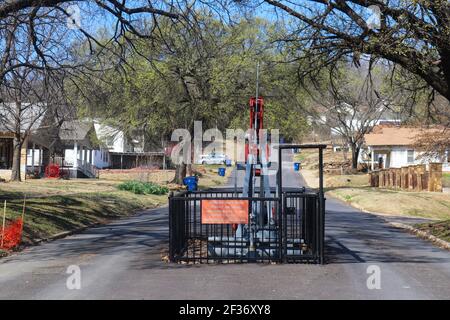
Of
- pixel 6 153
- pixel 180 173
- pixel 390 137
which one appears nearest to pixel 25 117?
pixel 180 173

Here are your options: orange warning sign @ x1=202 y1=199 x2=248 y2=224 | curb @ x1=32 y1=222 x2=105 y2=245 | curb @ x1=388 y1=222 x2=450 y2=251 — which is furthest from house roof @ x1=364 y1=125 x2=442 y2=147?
orange warning sign @ x1=202 y1=199 x2=248 y2=224

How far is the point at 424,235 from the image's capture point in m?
17.0

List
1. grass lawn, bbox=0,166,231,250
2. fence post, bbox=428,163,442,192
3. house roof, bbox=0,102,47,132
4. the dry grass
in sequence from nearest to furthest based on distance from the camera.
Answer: grass lawn, bbox=0,166,231,250 → the dry grass → house roof, bbox=0,102,47,132 → fence post, bbox=428,163,442,192

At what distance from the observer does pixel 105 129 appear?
50.0 m

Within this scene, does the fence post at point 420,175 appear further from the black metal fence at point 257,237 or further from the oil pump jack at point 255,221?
the black metal fence at point 257,237

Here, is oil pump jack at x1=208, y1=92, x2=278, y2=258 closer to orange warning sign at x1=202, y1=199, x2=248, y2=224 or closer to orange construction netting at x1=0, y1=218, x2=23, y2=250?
orange warning sign at x1=202, y1=199, x2=248, y2=224

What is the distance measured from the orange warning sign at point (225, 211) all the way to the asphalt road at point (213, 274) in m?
0.82

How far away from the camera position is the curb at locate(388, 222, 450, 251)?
1466cm

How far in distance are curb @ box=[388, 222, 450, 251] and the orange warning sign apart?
582cm

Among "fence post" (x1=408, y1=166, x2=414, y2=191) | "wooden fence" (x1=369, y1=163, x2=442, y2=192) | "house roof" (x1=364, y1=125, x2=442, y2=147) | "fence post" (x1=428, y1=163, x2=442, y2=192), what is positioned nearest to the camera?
"fence post" (x1=428, y1=163, x2=442, y2=192)

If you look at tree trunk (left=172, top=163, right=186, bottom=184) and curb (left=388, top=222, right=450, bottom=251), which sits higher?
tree trunk (left=172, top=163, right=186, bottom=184)

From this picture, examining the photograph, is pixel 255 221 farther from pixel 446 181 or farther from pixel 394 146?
pixel 394 146

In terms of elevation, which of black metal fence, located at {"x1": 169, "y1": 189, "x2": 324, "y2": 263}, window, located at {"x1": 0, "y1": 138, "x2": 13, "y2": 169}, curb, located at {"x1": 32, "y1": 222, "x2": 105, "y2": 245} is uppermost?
window, located at {"x1": 0, "y1": 138, "x2": 13, "y2": 169}

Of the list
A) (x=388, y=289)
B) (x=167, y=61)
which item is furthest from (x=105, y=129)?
(x=388, y=289)
